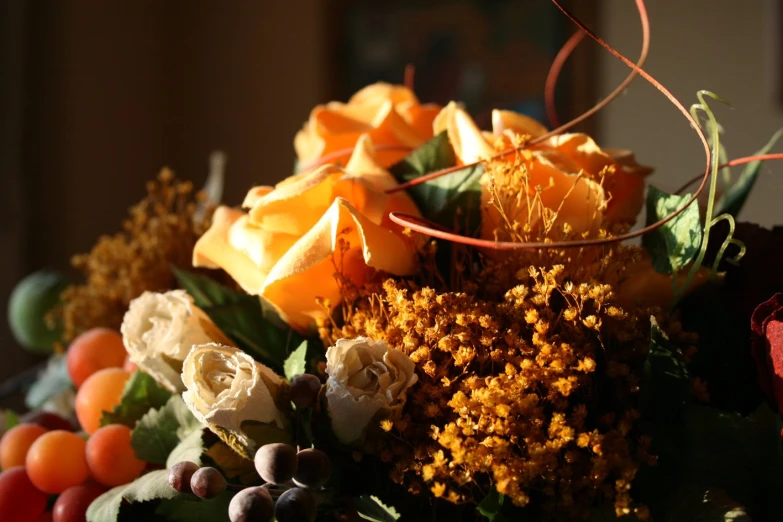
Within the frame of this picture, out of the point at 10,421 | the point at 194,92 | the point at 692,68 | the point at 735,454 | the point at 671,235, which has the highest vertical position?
the point at 671,235

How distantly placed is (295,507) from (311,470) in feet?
0.07

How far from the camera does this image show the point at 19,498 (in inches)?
20.1

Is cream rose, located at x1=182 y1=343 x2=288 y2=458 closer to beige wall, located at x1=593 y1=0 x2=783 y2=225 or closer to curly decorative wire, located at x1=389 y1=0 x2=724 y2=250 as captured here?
curly decorative wire, located at x1=389 y1=0 x2=724 y2=250

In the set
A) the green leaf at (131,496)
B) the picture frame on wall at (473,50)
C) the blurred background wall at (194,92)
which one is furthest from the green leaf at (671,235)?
the picture frame on wall at (473,50)

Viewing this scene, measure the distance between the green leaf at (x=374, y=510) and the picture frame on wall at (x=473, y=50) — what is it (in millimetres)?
1996

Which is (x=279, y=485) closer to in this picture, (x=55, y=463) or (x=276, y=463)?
(x=276, y=463)

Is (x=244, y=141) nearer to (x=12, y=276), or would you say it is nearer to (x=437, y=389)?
(x=12, y=276)

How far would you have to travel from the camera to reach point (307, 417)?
1.44 ft

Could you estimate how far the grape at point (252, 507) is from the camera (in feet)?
1.24

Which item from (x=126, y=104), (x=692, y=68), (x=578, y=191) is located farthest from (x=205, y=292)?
(x=126, y=104)

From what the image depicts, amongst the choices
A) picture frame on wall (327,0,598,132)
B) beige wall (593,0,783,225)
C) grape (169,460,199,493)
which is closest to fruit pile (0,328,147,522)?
grape (169,460,199,493)

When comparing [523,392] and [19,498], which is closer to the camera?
[523,392]

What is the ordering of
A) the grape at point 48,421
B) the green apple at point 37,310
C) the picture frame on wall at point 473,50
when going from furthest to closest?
the picture frame on wall at point 473,50 < the green apple at point 37,310 < the grape at point 48,421

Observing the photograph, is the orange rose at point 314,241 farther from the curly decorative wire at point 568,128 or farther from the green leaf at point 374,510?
the green leaf at point 374,510
